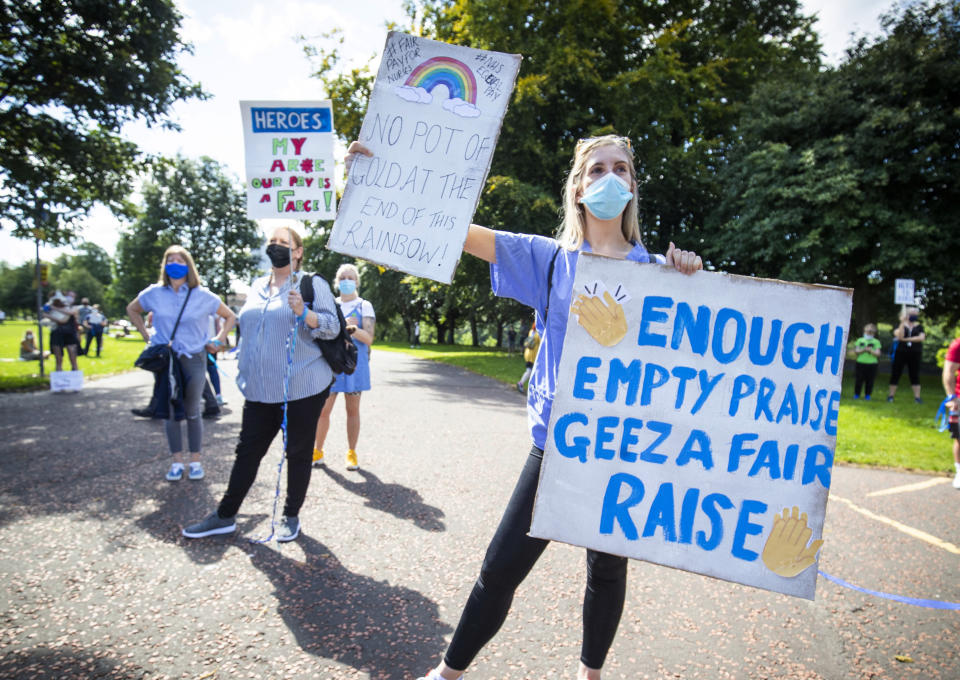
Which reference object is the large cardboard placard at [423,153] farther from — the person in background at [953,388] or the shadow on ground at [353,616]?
the person in background at [953,388]

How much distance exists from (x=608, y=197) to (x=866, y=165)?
17.3 metres

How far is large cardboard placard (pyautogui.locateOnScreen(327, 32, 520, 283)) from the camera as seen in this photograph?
80.0 inches

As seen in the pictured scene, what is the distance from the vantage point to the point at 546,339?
1985 mm

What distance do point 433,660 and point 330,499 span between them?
233 centimetres

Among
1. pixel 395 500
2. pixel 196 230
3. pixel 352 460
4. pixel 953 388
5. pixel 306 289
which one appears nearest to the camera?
pixel 306 289

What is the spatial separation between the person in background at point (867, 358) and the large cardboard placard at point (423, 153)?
1266 cm

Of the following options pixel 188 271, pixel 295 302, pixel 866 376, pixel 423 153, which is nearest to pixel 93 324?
pixel 188 271

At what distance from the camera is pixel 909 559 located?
12.6ft

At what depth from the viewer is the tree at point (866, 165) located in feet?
48.2

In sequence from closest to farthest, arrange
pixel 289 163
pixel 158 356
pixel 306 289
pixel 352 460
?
pixel 289 163
pixel 306 289
pixel 158 356
pixel 352 460

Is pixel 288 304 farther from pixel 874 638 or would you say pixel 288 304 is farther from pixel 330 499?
pixel 874 638

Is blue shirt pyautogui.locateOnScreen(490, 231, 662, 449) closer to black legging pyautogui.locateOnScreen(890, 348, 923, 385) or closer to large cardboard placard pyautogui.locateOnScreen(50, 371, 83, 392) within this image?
large cardboard placard pyautogui.locateOnScreen(50, 371, 83, 392)

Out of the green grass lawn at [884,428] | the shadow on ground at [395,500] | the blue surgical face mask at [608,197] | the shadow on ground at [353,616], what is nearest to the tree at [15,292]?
the green grass lawn at [884,428]

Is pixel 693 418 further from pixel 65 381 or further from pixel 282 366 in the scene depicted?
pixel 65 381
